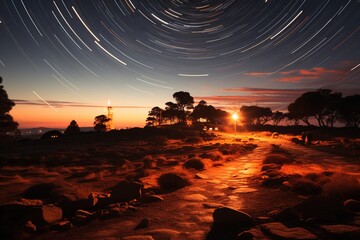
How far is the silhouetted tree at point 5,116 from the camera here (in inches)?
1490

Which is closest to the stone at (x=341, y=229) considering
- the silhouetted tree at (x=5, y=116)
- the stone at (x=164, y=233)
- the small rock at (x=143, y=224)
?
the stone at (x=164, y=233)

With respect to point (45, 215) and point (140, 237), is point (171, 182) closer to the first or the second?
point (45, 215)

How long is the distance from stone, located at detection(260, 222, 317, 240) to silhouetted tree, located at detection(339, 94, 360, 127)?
93.9 metres

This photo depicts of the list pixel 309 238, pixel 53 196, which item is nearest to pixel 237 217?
pixel 309 238

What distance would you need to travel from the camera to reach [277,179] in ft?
46.1

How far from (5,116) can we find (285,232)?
40874 mm

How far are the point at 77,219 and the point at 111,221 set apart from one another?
113cm

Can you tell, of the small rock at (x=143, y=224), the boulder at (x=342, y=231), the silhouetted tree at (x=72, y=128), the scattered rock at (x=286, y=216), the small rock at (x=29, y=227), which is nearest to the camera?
the boulder at (x=342, y=231)

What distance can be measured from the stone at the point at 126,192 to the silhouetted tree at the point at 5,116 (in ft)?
108

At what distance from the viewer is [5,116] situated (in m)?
38.2

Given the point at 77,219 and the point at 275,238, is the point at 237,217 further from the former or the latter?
the point at 77,219

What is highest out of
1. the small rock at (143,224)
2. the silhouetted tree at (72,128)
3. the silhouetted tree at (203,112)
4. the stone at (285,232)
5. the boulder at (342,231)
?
the silhouetted tree at (203,112)

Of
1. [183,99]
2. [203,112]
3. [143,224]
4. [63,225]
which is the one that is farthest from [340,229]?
[203,112]

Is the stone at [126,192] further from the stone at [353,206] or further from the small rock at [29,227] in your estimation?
the stone at [353,206]
